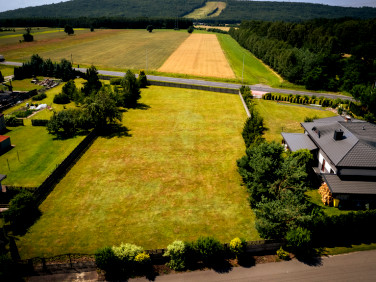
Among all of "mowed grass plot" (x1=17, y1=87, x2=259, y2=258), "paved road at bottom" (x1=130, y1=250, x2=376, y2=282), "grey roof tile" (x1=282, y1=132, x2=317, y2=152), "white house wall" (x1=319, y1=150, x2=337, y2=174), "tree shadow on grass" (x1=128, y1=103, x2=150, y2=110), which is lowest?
"paved road at bottom" (x1=130, y1=250, x2=376, y2=282)

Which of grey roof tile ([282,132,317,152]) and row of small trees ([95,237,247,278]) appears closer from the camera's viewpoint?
row of small trees ([95,237,247,278])

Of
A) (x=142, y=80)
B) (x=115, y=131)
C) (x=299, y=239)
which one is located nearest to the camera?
(x=299, y=239)

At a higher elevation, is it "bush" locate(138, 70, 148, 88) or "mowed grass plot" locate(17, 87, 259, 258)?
"bush" locate(138, 70, 148, 88)

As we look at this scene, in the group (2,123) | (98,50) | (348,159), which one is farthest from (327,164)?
(98,50)

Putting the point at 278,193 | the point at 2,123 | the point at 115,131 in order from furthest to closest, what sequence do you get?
1. the point at 115,131
2. the point at 2,123
3. the point at 278,193

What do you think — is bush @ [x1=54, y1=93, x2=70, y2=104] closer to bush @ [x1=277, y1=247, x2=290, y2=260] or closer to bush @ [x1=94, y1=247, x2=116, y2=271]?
bush @ [x1=94, y1=247, x2=116, y2=271]

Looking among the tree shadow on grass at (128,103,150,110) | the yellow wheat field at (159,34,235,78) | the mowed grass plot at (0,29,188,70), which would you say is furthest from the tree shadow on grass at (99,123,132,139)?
the mowed grass plot at (0,29,188,70)

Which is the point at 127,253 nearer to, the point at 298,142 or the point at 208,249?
the point at 208,249

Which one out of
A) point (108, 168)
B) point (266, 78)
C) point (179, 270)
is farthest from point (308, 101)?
point (179, 270)
